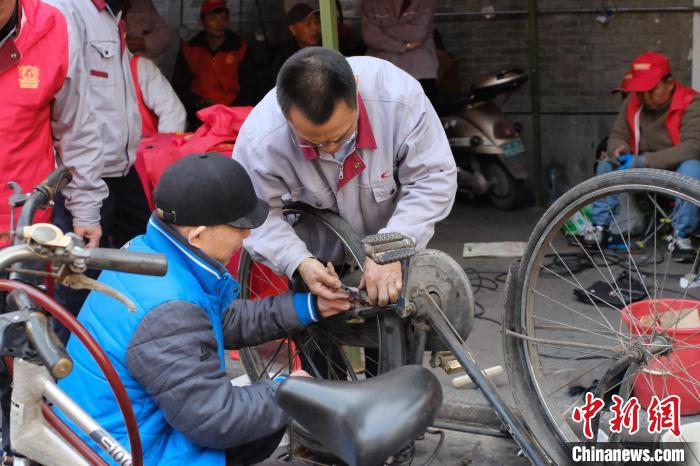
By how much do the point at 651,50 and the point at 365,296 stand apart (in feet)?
17.9

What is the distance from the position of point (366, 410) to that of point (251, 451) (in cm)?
87

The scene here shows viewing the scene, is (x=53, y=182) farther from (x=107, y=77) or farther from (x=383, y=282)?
(x=107, y=77)

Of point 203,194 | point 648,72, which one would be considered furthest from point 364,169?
point 648,72

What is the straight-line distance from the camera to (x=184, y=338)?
2527 mm

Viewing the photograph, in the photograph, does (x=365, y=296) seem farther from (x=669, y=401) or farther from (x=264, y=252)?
(x=669, y=401)

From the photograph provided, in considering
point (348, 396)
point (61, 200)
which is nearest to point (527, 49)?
point (61, 200)

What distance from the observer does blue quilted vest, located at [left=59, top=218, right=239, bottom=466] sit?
8.34 feet

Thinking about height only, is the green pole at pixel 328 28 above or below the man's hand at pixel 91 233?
above

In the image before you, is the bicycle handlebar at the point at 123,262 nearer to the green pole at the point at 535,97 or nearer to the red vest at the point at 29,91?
the red vest at the point at 29,91

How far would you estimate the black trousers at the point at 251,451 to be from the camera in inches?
113

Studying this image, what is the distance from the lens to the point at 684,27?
7.61m

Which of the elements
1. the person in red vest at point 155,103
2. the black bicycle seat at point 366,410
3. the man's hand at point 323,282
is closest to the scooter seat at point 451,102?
the person in red vest at point 155,103

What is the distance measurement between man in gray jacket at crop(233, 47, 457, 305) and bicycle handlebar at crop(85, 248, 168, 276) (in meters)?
1.25

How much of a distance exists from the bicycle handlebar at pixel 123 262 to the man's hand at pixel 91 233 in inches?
85.1
